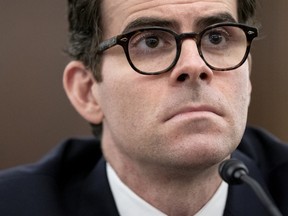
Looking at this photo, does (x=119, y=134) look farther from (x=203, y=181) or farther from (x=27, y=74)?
(x=27, y=74)

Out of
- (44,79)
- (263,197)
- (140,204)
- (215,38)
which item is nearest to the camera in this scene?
(263,197)

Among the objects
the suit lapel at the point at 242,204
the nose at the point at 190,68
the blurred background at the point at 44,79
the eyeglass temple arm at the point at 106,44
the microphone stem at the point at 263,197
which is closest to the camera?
the microphone stem at the point at 263,197

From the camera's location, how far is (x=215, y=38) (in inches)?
47.6

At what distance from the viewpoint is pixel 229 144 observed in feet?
3.89

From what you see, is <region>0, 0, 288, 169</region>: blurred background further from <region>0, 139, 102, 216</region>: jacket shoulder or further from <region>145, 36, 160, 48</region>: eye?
<region>145, 36, 160, 48</region>: eye

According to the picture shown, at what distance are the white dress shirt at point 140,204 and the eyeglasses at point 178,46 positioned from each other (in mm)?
344

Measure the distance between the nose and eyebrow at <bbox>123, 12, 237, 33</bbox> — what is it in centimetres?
6

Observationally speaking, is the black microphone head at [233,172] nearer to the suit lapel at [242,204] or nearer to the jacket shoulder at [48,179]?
the suit lapel at [242,204]

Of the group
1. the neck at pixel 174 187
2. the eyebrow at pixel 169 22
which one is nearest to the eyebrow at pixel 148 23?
the eyebrow at pixel 169 22

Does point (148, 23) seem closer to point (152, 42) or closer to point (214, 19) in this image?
point (152, 42)

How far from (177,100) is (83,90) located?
1.35 feet

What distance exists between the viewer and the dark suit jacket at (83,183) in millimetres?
1369

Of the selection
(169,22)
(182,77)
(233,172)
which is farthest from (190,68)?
(233,172)

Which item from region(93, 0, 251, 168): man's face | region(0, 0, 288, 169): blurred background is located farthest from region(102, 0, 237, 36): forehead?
region(0, 0, 288, 169): blurred background
